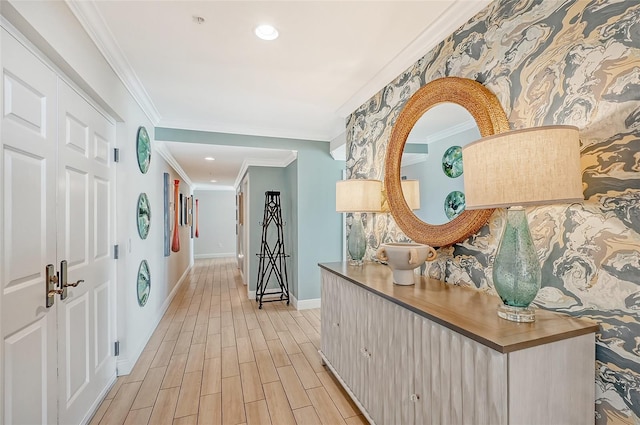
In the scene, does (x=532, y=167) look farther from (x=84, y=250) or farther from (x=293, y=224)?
(x=293, y=224)

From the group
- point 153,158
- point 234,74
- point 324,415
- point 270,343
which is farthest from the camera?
point 153,158

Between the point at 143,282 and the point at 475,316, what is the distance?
2.88 m

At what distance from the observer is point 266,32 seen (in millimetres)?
1821

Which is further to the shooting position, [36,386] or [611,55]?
[36,386]

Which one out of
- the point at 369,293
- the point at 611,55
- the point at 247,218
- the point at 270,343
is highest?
the point at 611,55

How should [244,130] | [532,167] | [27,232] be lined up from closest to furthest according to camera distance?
[532,167] < [27,232] < [244,130]

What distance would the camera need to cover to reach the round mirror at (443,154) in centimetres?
148

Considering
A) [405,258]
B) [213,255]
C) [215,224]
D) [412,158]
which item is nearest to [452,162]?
[412,158]

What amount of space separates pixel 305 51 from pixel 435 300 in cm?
180

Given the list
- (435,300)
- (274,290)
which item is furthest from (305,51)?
(274,290)

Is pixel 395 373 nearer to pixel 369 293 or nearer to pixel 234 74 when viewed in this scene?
pixel 369 293

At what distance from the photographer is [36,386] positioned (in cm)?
134

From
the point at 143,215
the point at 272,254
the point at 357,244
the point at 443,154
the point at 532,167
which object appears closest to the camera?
the point at 532,167

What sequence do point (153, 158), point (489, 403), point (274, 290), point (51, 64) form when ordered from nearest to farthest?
point (489, 403)
point (51, 64)
point (153, 158)
point (274, 290)
